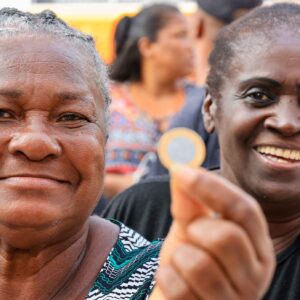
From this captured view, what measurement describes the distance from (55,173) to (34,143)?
0.36ft

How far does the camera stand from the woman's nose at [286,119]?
280cm

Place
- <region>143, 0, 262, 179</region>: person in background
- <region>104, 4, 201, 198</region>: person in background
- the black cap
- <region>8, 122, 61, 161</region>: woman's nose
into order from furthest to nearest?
<region>104, 4, 201, 198</region>: person in background → the black cap → <region>143, 0, 262, 179</region>: person in background → <region>8, 122, 61, 161</region>: woman's nose

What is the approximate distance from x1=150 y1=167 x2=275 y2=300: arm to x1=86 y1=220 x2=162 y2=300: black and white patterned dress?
0.63 meters

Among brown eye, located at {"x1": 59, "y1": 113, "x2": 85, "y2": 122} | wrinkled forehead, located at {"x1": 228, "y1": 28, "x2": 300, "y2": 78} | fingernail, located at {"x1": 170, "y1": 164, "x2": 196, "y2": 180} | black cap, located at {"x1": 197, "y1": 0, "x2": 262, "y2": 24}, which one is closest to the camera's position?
fingernail, located at {"x1": 170, "y1": 164, "x2": 196, "y2": 180}

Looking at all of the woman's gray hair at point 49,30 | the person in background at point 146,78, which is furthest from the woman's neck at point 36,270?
the person in background at point 146,78

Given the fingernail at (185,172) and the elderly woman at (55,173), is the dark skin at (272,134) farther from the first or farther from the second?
the fingernail at (185,172)

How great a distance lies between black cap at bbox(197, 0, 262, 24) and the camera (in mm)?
4984

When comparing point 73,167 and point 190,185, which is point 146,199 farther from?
point 190,185

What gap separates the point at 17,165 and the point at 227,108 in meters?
1.17

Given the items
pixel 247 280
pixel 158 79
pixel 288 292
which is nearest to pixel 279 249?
pixel 288 292

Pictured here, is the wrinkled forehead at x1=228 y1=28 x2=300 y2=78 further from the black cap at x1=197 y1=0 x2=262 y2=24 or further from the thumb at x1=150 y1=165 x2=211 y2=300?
the black cap at x1=197 y1=0 x2=262 y2=24

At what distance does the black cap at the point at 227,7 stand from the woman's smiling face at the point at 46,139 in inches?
108

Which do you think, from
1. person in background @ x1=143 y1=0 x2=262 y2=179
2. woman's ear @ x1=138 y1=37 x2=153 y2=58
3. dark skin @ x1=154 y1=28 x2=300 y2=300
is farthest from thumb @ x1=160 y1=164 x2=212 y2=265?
woman's ear @ x1=138 y1=37 x2=153 y2=58

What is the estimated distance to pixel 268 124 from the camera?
114 inches
